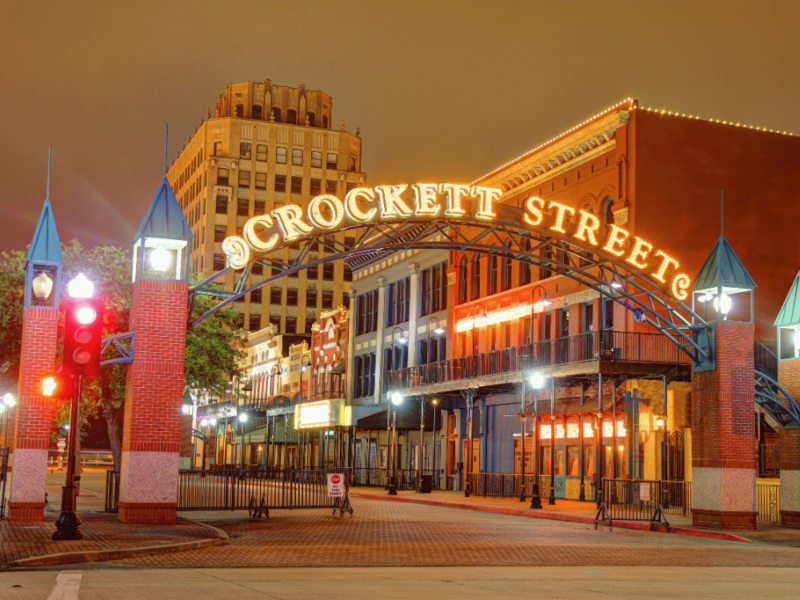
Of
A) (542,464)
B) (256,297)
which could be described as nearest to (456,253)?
(542,464)

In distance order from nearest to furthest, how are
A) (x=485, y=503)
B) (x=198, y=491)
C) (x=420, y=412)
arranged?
(x=198, y=491), (x=485, y=503), (x=420, y=412)

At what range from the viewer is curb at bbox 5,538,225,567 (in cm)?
1430

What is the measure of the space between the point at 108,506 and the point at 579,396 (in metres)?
18.5

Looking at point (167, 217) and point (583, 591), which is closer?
point (583, 591)

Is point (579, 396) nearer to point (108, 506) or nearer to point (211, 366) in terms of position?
point (211, 366)

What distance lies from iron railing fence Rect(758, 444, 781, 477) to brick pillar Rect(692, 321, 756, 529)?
8923 millimetres

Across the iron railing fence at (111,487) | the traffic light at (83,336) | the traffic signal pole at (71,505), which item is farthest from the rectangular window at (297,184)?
the traffic light at (83,336)

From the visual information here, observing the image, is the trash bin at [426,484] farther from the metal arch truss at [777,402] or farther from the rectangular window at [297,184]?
the rectangular window at [297,184]

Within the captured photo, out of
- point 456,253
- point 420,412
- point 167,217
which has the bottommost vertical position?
point 420,412

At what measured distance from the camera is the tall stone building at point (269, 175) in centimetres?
10450

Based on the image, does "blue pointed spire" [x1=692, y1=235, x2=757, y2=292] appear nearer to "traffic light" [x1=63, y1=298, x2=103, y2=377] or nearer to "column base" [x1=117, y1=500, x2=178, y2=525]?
"column base" [x1=117, y1=500, x2=178, y2=525]

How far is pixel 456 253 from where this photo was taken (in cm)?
4853

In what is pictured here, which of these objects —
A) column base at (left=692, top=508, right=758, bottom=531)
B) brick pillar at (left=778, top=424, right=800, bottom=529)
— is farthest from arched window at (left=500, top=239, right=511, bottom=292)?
column base at (left=692, top=508, right=758, bottom=531)

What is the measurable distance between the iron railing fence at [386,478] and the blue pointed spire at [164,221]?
23.7m
